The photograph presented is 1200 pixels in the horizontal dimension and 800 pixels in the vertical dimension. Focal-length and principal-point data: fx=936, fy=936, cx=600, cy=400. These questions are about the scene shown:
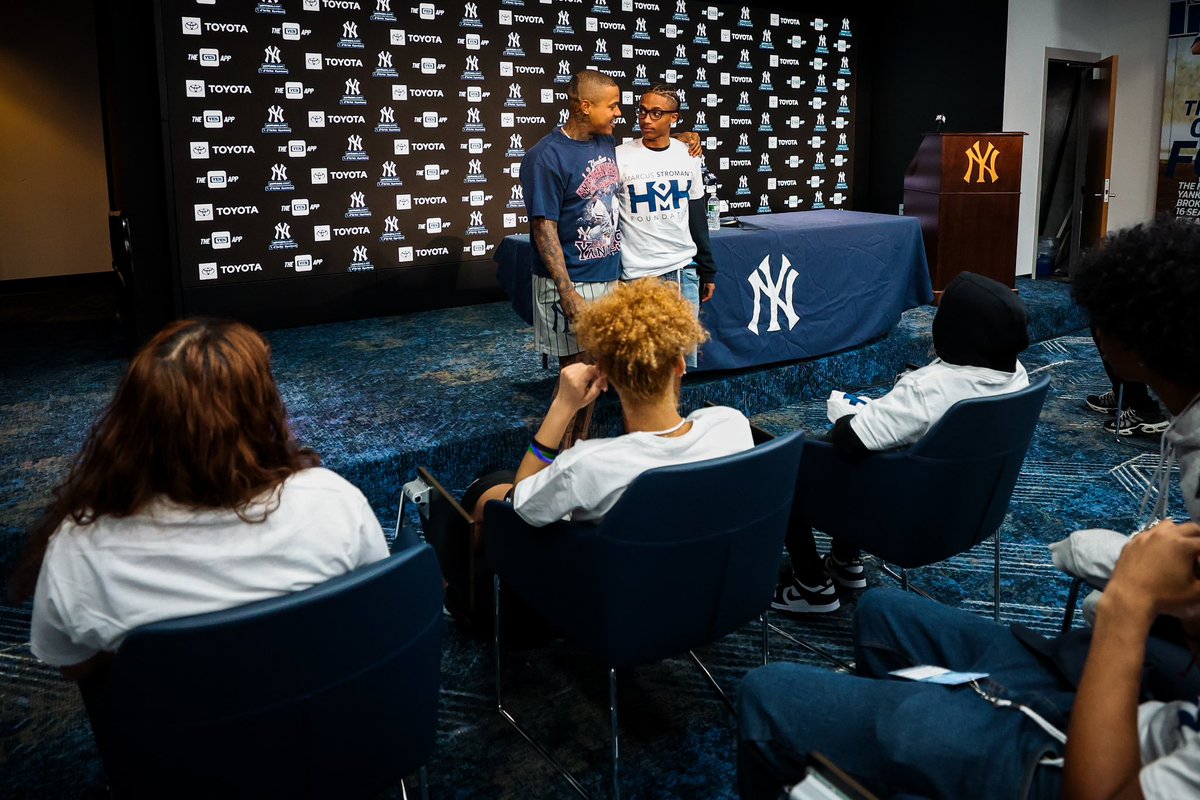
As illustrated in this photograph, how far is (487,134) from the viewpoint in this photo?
696 centimetres

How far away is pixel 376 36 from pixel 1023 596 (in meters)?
5.42

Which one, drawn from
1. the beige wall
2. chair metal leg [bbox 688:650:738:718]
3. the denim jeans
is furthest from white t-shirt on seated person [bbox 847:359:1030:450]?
the beige wall

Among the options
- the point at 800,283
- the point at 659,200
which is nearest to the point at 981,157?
the point at 800,283

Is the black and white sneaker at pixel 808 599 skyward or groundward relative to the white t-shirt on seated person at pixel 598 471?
groundward

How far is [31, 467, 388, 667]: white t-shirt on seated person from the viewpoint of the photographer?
4.16 ft

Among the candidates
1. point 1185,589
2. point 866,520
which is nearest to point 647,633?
point 866,520

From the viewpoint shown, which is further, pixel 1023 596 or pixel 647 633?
pixel 1023 596

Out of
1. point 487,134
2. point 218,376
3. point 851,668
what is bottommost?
point 851,668

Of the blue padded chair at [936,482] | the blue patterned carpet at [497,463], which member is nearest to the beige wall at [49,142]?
the blue patterned carpet at [497,463]

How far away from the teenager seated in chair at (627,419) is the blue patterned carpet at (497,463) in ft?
2.07

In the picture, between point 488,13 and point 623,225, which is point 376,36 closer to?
point 488,13

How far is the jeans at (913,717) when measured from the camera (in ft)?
3.81

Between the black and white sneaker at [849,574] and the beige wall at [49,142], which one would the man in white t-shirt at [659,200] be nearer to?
the black and white sneaker at [849,574]

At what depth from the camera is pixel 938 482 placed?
226 centimetres
